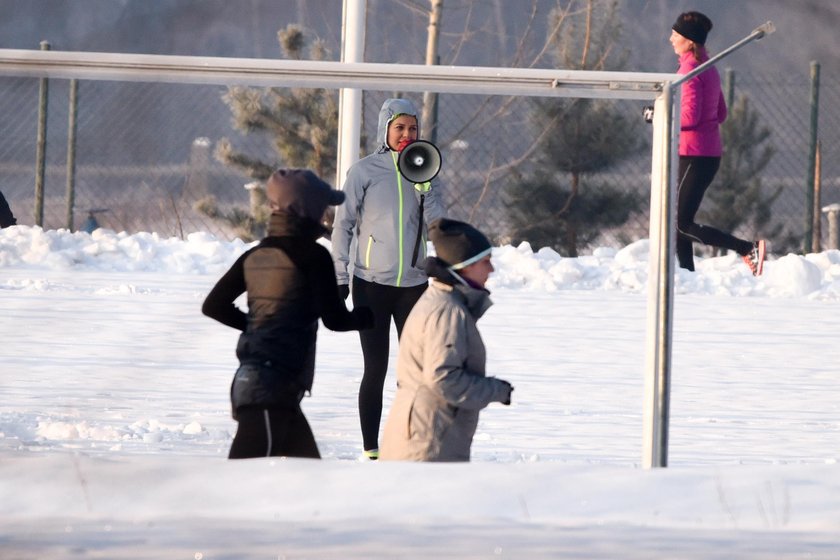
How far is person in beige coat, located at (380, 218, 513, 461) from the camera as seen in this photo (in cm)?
315

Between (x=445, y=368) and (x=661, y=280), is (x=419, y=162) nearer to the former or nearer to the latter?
(x=661, y=280)

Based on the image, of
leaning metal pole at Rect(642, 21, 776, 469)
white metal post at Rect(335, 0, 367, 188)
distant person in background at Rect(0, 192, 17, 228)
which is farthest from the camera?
white metal post at Rect(335, 0, 367, 188)

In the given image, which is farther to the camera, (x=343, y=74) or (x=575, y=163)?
(x=575, y=163)

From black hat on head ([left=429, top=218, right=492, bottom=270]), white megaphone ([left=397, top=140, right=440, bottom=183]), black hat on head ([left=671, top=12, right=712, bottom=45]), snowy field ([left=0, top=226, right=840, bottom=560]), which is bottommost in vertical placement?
snowy field ([left=0, top=226, right=840, bottom=560])

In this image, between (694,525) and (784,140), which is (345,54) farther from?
(784,140)

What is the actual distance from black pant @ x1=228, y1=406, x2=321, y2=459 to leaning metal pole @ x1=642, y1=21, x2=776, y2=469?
120 cm

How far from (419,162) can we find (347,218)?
12.2 inches

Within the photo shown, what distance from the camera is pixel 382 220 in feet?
14.0

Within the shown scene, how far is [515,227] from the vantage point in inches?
471

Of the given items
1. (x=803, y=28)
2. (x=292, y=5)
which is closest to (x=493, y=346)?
(x=803, y=28)

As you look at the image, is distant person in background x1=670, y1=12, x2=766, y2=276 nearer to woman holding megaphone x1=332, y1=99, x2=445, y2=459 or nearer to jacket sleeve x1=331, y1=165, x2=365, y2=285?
woman holding megaphone x1=332, y1=99, x2=445, y2=459

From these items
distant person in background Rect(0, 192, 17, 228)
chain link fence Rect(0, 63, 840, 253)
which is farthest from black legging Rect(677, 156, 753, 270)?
chain link fence Rect(0, 63, 840, 253)

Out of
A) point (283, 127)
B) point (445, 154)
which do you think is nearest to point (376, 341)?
point (445, 154)

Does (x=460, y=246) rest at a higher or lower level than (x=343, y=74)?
lower
